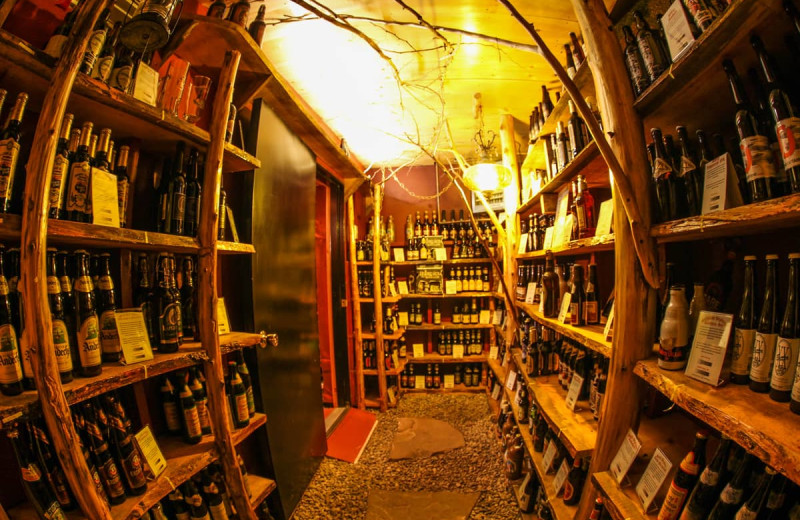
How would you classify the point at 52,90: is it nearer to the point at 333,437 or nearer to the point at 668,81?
the point at 668,81

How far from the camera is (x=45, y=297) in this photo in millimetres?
923

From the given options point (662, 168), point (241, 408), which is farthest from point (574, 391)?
point (241, 408)

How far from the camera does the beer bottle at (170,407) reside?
1.57m

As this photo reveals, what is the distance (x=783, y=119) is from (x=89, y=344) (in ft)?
6.96

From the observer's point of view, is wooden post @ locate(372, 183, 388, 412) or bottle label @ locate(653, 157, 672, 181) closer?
bottle label @ locate(653, 157, 672, 181)

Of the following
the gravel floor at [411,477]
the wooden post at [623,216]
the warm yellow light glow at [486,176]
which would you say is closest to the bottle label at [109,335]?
the gravel floor at [411,477]

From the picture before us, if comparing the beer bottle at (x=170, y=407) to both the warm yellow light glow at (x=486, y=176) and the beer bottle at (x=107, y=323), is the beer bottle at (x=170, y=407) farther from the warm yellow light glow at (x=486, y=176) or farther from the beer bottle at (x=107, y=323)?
the warm yellow light glow at (x=486, y=176)

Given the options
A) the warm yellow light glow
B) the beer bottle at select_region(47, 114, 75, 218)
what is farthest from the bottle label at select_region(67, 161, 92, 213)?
the warm yellow light glow

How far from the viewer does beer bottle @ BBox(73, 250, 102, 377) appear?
1.15m

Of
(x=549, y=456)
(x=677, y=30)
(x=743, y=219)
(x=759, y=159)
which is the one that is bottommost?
(x=549, y=456)

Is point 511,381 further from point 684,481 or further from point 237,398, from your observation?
point 237,398

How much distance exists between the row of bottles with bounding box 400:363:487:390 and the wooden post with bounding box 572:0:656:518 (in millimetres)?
3620

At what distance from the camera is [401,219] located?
5121 mm

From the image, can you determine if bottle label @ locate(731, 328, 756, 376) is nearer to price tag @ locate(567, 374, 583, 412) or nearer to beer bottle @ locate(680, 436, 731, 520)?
beer bottle @ locate(680, 436, 731, 520)
